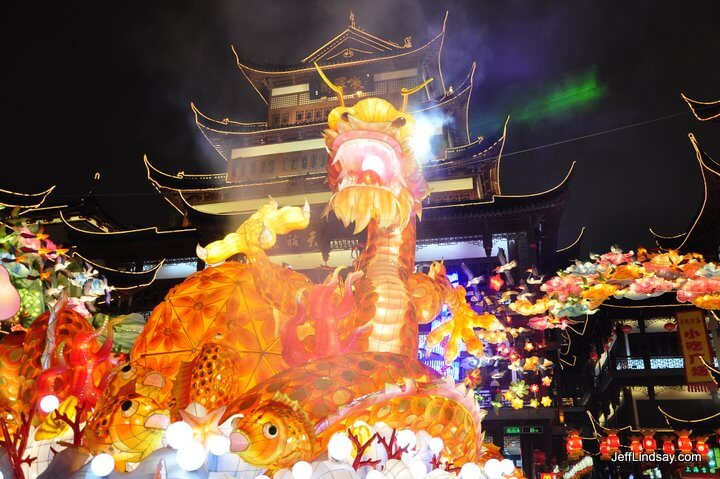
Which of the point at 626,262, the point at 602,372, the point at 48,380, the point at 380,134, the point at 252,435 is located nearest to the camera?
the point at 252,435

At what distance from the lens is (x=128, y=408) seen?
2578 mm

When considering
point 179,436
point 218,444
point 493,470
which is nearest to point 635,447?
point 493,470

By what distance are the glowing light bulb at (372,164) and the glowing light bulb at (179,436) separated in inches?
85.1

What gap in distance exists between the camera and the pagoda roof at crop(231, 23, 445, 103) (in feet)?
70.6

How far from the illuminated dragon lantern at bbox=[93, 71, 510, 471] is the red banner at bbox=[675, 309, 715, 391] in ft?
46.0

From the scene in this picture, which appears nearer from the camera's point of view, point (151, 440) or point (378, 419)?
point (151, 440)

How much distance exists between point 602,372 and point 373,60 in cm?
1888

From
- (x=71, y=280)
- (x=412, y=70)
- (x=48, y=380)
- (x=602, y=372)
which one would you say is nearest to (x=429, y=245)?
(x=412, y=70)

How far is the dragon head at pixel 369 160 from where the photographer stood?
374 centimetres

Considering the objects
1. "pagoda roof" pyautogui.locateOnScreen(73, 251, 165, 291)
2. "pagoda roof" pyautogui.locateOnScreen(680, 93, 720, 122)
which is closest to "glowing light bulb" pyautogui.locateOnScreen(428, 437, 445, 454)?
"pagoda roof" pyautogui.locateOnScreen(680, 93, 720, 122)

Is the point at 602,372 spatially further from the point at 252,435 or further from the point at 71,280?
the point at 252,435

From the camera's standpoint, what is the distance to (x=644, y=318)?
784 inches

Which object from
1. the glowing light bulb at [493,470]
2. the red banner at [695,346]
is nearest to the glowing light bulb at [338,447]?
the glowing light bulb at [493,470]

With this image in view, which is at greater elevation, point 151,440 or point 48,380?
point 48,380
